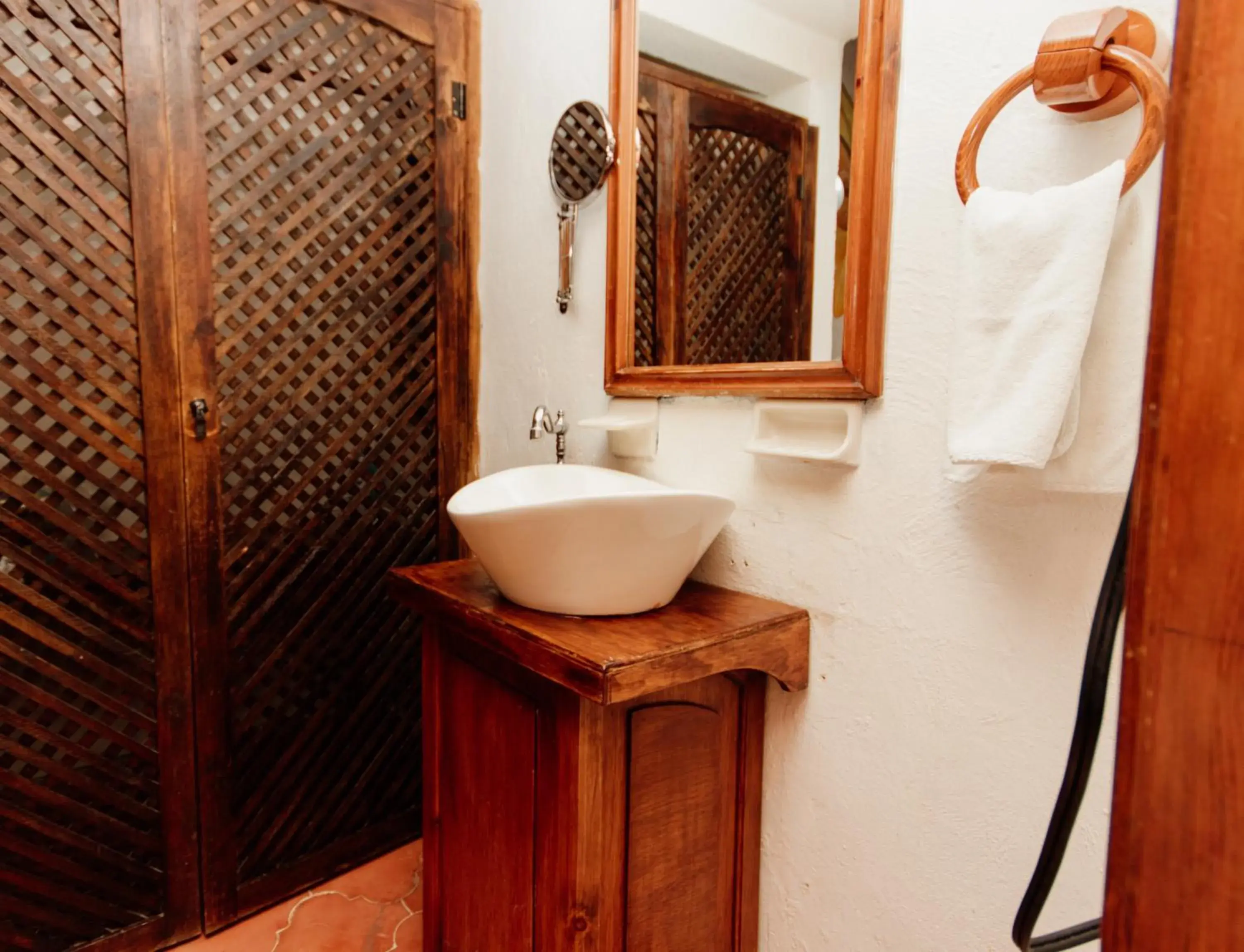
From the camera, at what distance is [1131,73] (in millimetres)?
704

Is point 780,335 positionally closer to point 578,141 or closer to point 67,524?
point 578,141

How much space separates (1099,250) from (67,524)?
→ 171 cm

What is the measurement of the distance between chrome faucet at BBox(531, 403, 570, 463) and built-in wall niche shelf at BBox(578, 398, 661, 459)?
58 mm

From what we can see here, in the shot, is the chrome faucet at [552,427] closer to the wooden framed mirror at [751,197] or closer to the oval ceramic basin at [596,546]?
the wooden framed mirror at [751,197]

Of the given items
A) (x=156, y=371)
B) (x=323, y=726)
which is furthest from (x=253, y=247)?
(x=323, y=726)

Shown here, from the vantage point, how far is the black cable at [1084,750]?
0.49 metres

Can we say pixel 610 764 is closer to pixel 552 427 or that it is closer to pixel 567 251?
pixel 552 427

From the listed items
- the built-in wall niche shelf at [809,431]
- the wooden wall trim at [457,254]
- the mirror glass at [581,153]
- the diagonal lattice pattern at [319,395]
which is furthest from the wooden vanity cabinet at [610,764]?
the mirror glass at [581,153]

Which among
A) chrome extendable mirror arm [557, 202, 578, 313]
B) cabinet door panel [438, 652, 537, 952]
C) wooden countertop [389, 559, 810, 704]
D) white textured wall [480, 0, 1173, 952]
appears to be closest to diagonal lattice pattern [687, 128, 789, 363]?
white textured wall [480, 0, 1173, 952]

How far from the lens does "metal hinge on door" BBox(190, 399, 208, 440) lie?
1.49 m

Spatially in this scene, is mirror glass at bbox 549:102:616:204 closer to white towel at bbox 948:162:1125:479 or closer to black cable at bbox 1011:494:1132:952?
white towel at bbox 948:162:1125:479

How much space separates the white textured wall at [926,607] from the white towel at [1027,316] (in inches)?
Result: 3.2

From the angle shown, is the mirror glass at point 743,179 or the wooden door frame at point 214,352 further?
the wooden door frame at point 214,352

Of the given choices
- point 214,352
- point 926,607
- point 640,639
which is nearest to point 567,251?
point 214,352
